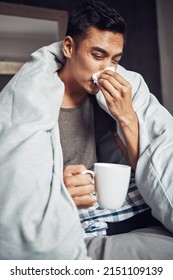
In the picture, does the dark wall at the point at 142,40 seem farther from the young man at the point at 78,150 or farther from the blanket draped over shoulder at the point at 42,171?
the blanket draped over shoulder at the point at 42,171

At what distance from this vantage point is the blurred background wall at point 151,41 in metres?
1.65

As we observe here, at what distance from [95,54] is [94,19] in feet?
0.38

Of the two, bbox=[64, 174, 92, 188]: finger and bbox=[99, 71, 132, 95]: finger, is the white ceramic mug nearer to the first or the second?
bbox=[64, 174, 92, 188]: finger

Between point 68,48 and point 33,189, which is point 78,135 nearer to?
point 68,48

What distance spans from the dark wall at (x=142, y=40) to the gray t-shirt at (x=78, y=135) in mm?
804

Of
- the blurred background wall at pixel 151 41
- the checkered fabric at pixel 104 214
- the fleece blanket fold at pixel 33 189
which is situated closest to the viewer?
the fleece blanket fold at pixel 33 189

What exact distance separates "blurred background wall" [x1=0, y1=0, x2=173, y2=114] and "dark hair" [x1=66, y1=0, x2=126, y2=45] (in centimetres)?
78

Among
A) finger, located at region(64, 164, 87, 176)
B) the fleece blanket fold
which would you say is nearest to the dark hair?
the fleece blanket fold

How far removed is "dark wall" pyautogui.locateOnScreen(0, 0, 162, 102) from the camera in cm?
170

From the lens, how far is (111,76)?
0.77m

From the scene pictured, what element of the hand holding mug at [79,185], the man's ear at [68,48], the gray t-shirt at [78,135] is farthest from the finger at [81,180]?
the man's ear at [68,48]

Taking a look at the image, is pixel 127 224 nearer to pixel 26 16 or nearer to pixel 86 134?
pixel 86 134

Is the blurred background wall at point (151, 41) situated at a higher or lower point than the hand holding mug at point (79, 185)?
higher
